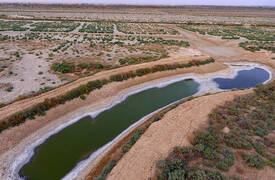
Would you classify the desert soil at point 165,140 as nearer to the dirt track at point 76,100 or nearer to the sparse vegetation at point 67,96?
the dirt track at point 76,100

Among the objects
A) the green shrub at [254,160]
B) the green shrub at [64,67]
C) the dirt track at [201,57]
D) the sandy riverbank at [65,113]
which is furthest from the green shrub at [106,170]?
the green shrub at [64,67]

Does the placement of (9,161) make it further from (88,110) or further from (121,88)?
(121,88)

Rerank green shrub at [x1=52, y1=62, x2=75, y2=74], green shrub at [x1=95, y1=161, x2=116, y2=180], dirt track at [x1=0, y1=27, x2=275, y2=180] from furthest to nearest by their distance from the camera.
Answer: green shrub at [x1=52, y1=62, x2=75, y2=74] < dirt track at [x1=0, y1=27, x2=275, y2=180] < green shrub at [x1=95, y1=161, x2=116, y2=180]

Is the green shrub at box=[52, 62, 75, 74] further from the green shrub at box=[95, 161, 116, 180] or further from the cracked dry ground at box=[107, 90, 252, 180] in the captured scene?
the green shrub at box=[95, 161, 116, 180]

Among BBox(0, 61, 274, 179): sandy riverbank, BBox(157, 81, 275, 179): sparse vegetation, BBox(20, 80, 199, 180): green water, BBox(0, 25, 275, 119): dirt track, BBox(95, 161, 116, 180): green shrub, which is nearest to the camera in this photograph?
BBox(157, 81, 275, 179): sparse vegetation

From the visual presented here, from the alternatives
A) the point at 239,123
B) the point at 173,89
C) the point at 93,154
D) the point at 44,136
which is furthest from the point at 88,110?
the point at 239,123

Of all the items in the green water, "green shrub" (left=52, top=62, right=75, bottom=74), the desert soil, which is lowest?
the green water

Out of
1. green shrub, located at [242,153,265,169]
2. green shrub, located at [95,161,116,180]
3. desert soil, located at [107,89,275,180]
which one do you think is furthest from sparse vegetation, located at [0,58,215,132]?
green shrub, located at [242,153,265,169]
